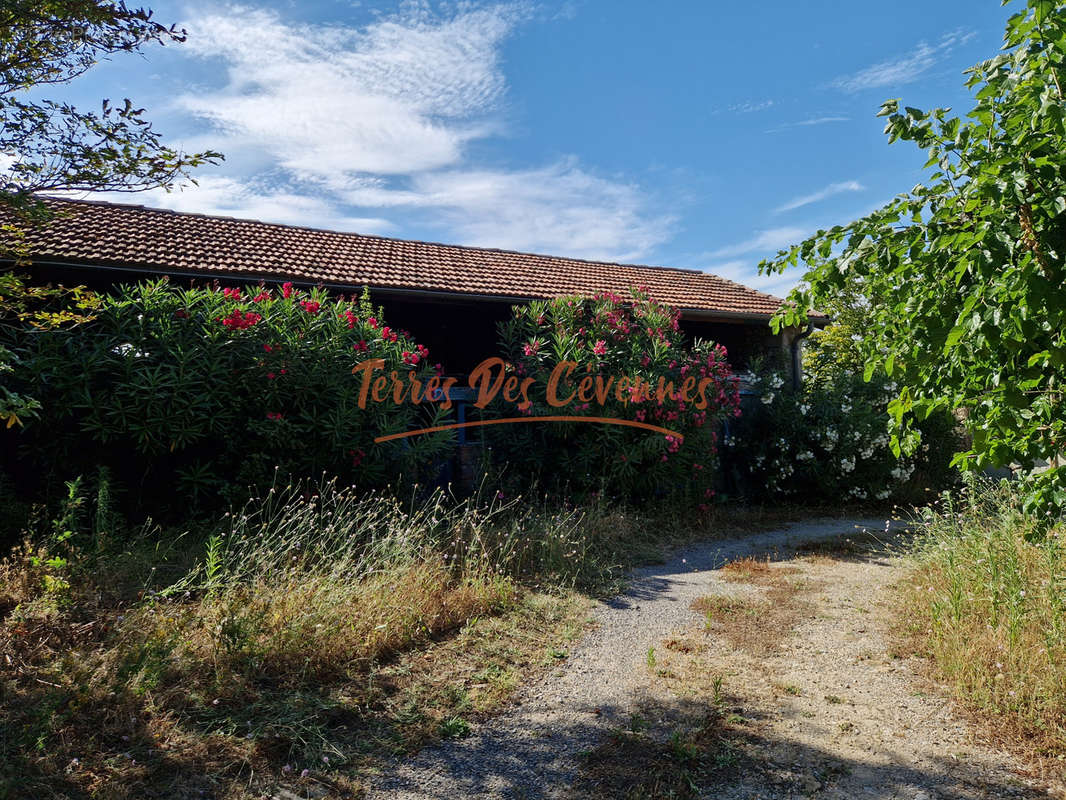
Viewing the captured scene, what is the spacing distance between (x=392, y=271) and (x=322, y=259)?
3.49 feet

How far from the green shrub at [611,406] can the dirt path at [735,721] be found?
2814 mm

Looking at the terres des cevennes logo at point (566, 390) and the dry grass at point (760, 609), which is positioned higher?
the terres des cevennes logo at point (566, 390)

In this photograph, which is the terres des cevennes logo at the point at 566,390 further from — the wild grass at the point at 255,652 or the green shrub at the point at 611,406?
the wild grass at the point at 255,652

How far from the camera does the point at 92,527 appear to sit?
5391 millimetres

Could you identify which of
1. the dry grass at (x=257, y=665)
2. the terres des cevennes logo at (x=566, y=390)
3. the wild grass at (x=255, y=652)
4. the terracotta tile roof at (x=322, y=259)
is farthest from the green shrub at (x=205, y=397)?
the terracotta tile roof at (x=322, y=259)

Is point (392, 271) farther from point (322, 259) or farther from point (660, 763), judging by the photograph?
point (660, 763)

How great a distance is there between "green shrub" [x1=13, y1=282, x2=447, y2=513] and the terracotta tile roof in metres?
2.12

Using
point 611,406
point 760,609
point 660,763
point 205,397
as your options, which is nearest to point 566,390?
point 611,406

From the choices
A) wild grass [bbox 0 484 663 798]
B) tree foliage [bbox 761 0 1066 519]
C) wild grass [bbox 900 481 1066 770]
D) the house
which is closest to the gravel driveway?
wild grass [bbox 0 484 663 798]

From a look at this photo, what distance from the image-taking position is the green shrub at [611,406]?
773cm

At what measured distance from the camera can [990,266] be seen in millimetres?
2455

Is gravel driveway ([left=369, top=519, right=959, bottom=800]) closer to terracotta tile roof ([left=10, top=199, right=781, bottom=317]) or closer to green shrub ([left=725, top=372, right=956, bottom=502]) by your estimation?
green shrub ([left=725, top=372, right=956, bottom=502])

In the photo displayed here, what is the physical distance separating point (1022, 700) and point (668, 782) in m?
1.84

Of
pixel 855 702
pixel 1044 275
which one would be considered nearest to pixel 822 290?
pixel 1044 275
